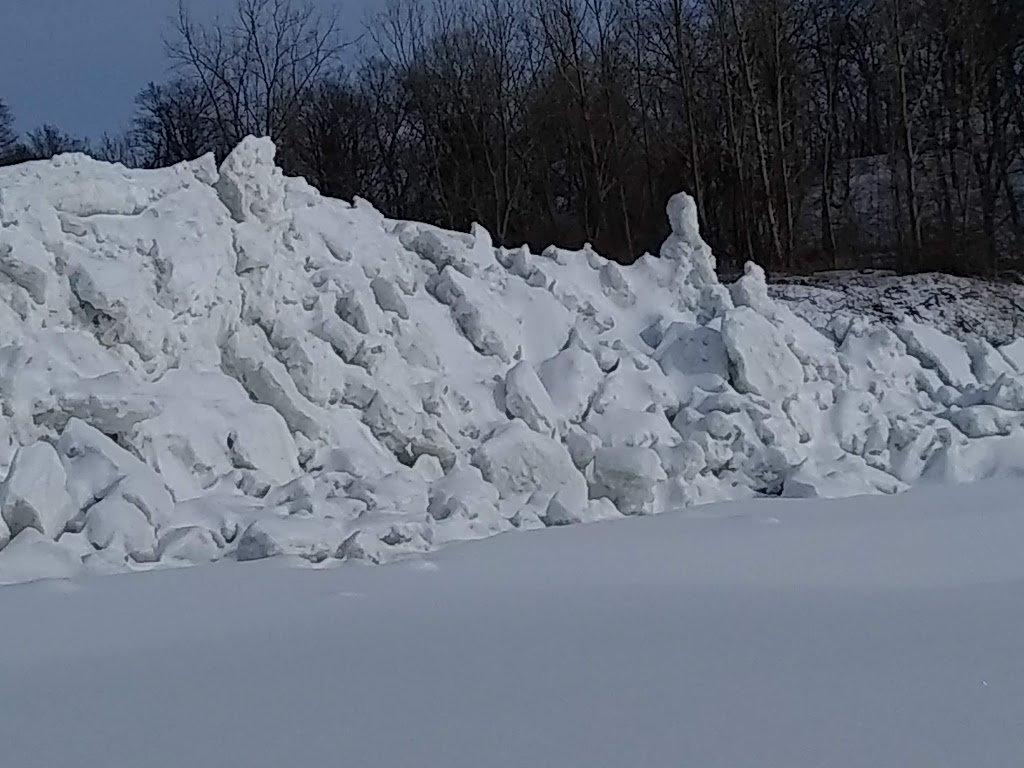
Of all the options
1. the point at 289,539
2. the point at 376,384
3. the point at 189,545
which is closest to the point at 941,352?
the point at 376,384

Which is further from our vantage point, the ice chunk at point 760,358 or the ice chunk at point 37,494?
the ice chunk at point 760,358

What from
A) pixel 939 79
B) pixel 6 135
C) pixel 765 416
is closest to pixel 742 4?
pixel 939 79

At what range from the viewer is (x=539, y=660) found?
3.40m

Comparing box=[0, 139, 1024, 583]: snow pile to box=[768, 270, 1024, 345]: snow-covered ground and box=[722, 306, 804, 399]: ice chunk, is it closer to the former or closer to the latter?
box=[722, 306, 804, 399]: ice chunk

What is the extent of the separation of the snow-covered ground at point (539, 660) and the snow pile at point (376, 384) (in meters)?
0.66

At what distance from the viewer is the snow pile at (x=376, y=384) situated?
16.5 feet

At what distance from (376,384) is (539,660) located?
3.30m

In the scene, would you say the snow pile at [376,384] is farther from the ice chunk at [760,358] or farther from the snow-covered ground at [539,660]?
the snow-covered ground at [539,660]

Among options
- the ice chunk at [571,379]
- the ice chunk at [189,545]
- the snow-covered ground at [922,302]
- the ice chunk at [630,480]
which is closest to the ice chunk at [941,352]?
the snow-covered ground at [922,302]

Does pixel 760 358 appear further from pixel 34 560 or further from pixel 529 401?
pixel 34 560

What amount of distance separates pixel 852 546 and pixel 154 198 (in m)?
4.60

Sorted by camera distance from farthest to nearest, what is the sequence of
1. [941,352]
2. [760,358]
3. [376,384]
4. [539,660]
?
[941,352], [760,358], [376,384], [539,660]

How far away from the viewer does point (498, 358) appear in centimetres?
735

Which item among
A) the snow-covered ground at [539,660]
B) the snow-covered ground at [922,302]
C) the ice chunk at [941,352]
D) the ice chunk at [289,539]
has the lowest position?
the snow-covered ground at [539,660]
